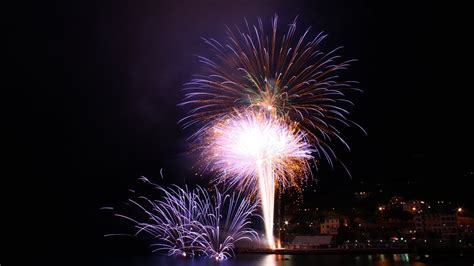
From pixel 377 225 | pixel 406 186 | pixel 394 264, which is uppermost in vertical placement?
pixel 406 186

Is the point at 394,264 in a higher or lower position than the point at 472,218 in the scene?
lower

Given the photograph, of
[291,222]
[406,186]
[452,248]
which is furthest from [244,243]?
[406,186]

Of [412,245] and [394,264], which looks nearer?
[394,264]

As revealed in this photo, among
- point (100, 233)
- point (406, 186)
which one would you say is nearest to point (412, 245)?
point (406, 186)

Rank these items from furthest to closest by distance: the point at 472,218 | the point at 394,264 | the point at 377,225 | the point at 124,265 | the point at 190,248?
the point at 472,218, the point at 377,225, the point at 190,248, the point at 124,265, the point at 394,264

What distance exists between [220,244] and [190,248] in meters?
5.62

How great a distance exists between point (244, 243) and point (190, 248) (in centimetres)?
761

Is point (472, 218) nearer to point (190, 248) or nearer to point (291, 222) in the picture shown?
point (291, 222)

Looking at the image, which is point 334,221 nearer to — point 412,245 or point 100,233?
point 412,245

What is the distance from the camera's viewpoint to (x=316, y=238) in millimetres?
59688

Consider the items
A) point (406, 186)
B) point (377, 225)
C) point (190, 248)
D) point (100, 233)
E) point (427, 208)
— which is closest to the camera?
point (190, 248)

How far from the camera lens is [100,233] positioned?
481 feet

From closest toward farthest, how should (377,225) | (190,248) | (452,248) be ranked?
(452,248) → (190,248) → (377,225)

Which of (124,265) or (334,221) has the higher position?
(334,221)
